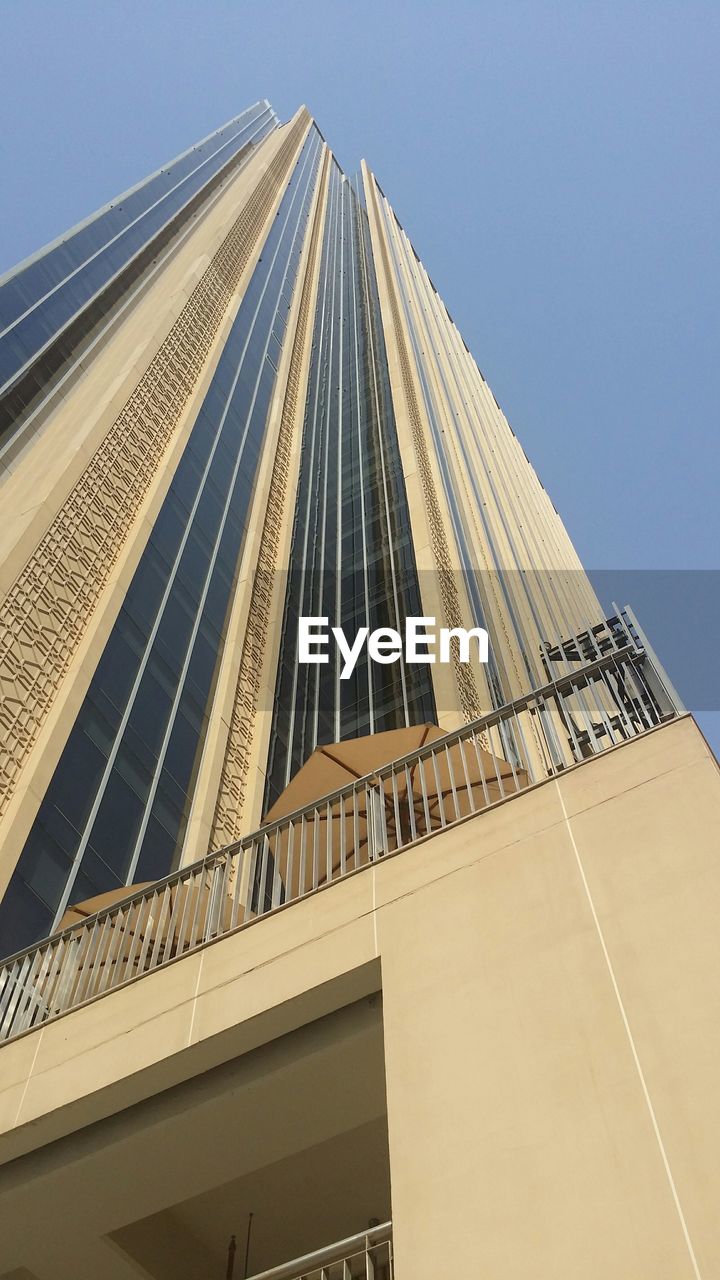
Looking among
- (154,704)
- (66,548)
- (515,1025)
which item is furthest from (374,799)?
(66,548)

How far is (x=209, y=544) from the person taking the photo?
2209 centimetres

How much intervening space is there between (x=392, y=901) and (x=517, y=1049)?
4.27 ft

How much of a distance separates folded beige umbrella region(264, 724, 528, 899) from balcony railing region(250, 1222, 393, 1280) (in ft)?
6.35

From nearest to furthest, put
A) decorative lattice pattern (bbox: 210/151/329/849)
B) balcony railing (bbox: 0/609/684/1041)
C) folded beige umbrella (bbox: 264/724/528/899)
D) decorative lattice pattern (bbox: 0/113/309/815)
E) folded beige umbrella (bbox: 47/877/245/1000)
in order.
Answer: balcony railing (bbox: 0/609/684/1041) → folded beige umbrella (bbox: 264/724/528/899) → folded beige umbrella (bbox: 47/877/245/1000) → decorative lattice pattern (bbox: 0/113/309/815) → decorative lattice pattern (bbox: 210/151/329/849)

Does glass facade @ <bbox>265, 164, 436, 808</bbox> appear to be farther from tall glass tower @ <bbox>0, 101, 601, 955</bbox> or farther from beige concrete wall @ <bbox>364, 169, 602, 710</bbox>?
beige concrete wall @ <bbox>364, 169, 602, 710</bbox>

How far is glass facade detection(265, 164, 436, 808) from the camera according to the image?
18.6 metres

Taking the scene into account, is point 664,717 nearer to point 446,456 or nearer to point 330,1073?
point 330,1073

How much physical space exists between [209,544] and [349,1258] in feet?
59.7

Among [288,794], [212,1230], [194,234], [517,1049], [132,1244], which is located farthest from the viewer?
[194,234]

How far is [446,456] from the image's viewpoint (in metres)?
32.2

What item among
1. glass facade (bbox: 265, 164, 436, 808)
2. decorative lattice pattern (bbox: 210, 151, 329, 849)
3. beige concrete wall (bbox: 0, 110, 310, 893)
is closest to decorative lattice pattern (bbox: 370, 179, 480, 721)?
glass facade (bbox: 265, 164, 436, 808)

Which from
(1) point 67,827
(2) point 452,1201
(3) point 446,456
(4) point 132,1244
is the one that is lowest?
(2) point 452,1201

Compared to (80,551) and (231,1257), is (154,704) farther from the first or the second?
(231,1257)

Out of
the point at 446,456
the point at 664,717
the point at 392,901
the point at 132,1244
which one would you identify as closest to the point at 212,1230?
the point at 132,1244
